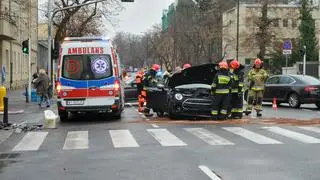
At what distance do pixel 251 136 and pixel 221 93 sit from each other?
13.8ft

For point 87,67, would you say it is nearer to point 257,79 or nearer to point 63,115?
point 63,115

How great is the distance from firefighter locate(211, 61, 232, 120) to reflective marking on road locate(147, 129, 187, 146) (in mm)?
3041

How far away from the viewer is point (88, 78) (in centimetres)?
1841

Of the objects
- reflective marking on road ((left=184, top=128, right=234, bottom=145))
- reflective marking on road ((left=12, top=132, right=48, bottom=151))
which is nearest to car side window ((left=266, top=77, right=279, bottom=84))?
reflective marking on road ((left=184, top=128, right=234, bottom=145))

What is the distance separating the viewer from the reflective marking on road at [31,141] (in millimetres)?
12091

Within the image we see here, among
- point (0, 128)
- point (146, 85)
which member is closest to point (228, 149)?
point (0, 128)

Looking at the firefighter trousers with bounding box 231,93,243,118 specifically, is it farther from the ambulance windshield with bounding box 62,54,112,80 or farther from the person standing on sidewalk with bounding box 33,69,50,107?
the person standing on sidewalk with bounding box 33,69,50,107

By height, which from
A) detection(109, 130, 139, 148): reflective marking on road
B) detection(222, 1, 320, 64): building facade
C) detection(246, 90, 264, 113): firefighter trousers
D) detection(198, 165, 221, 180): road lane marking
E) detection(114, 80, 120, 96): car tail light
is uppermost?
detection(222, 1, 320, 64): building facade

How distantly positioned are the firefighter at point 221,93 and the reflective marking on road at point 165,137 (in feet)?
9.98

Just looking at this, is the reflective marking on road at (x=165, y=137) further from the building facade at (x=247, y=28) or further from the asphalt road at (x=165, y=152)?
the building facade at (x=247, y=28)

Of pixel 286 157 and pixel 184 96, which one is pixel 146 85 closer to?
pixel 184 96

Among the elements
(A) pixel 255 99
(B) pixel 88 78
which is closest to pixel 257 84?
(A) pixel 255 99

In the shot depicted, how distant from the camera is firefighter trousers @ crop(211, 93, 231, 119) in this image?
17438mm

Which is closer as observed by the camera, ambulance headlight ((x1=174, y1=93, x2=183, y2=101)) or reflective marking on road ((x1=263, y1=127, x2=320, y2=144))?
reflective marking on road ((x1=263, y1=127, x2=320, y2=144))
